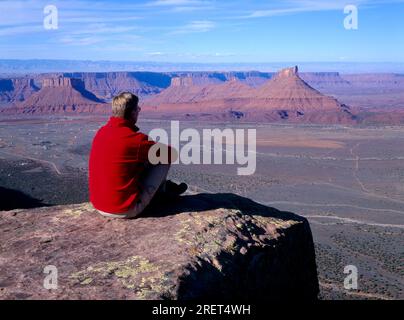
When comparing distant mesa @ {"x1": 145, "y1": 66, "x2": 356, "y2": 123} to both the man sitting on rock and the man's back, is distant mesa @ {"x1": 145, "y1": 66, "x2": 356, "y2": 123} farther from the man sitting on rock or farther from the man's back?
the man's back

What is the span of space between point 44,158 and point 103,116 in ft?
178

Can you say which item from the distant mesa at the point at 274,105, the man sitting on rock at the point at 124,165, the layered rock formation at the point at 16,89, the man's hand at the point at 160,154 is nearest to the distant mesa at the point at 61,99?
the distant mesa at the point at 274,105

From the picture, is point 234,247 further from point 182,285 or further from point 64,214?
point 64,214

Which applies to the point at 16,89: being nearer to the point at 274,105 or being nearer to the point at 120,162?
the point at 274,105

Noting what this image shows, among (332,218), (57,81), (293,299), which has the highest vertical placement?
(57,81)

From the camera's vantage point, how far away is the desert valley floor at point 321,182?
20.2 m

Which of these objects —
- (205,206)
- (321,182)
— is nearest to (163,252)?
(205,206)

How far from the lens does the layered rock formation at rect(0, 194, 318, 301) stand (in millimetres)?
3912

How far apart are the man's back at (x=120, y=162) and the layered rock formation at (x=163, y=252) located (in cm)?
32

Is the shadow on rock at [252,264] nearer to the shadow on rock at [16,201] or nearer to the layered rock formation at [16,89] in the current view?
the shadow on rock at [16,201]

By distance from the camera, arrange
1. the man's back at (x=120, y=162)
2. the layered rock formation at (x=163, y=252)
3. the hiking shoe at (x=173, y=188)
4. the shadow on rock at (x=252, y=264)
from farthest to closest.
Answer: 1. the hiking shoe at (x=173, y=188)
2. the man's back at (x=120, y=162)
3. the shadow on rock at (x=252, y=264)
4. the layered rock formation at (x=163, y=252)


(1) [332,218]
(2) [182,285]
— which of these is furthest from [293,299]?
(1) [332,218]

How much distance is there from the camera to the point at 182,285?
394 centimetres

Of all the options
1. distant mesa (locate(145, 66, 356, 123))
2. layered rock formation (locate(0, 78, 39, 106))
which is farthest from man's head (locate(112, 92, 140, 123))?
layered rock formation (locate(0, 78, 39, 106))
